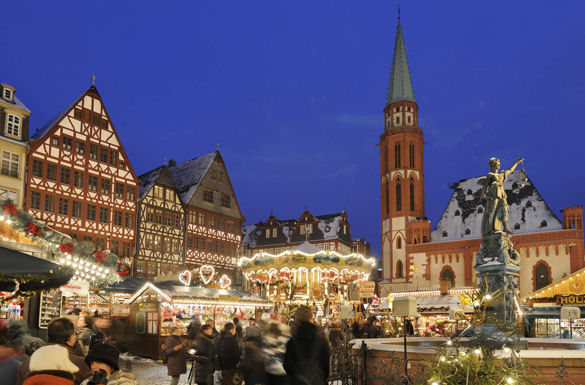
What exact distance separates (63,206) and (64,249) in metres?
17.3

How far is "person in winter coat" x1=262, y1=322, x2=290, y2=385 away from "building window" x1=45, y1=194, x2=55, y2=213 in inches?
1048

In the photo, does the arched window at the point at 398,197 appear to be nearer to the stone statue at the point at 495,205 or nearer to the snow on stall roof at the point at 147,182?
the snow on stall roof at the point at 147,182

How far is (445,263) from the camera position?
48.2m

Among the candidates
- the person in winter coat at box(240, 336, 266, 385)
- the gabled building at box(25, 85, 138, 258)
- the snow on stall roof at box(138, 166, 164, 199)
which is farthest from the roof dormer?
the person in winter coat at box(240, 336, 266, 385)

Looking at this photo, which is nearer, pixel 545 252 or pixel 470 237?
pixel 545 252

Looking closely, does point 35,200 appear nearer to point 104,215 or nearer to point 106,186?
point 104,215

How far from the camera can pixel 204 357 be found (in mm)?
10055

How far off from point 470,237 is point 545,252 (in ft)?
20.2

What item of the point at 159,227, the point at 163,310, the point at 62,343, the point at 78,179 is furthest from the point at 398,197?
the point at 62,343

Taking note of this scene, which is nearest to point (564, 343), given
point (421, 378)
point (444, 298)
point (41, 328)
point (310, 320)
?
point (421, 378)

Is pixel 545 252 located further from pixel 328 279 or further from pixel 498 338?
pixel 498 338

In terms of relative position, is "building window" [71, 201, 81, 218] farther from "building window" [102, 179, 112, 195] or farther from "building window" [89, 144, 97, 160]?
"building window" [89, 144, 97, 160]

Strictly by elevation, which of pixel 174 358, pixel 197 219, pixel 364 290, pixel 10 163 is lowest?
pixel 174 358

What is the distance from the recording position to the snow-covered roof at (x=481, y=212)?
45.9 metres
